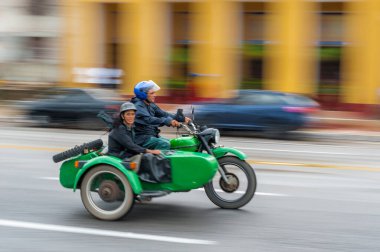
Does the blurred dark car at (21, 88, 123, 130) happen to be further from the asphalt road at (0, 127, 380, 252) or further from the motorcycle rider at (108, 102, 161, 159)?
the motorcycle rider at (108, 102, 161, 159)

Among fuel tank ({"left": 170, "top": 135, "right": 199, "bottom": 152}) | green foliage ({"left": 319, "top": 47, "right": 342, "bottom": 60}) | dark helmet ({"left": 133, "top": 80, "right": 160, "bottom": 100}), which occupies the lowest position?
fuel tank ({"left": 170, "top": 135, "right": 199, "bottom": 152})

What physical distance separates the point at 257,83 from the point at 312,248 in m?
21.4

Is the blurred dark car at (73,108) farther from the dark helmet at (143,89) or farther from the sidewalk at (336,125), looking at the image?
the dark helmet at (143,89)

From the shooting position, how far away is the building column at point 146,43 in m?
28.6

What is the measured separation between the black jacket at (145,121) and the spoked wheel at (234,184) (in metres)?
0.80

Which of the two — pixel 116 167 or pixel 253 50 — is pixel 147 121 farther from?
pixel 253 50

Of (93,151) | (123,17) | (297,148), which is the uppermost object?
(123,17)

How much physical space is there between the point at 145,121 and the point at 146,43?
70.1 ft

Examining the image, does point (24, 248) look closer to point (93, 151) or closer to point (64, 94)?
point (93, 151)

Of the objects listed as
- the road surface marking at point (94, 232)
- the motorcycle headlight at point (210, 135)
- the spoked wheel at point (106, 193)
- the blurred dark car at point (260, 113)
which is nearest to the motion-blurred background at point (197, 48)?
the blurred dark car at point (260, 113)

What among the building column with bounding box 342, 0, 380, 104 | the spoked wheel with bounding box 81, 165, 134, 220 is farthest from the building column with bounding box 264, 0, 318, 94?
the spoked wheel with bounding box 81, 165, 134, 220

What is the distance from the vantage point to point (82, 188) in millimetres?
7445

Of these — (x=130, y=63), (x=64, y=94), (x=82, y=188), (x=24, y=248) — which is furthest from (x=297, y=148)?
(x=130, y=63)

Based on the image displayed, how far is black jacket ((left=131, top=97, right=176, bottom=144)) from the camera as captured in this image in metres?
7.65
